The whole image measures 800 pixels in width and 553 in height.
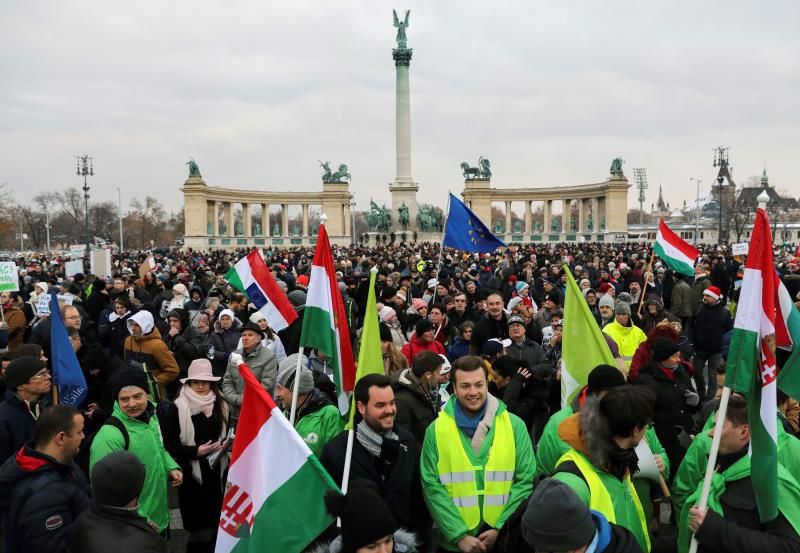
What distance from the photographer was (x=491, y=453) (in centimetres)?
411

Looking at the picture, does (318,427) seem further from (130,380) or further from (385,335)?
(385,335)

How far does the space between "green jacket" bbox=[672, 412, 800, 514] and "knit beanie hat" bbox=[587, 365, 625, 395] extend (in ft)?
2.02

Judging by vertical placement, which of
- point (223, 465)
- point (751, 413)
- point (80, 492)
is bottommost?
point (223, 465)

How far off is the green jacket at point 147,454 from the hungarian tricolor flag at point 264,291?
2.21m

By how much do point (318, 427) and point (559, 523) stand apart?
2543 mm

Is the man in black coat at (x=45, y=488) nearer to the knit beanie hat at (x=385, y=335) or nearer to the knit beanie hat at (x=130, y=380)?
the knit beanie hat at (x=130, y=380)

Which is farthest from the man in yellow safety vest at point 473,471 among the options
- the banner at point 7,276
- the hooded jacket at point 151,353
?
the banner at point 7,276

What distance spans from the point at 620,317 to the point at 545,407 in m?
2.64

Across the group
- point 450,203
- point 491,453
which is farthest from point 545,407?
point 450,203

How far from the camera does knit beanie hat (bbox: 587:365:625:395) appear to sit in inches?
156

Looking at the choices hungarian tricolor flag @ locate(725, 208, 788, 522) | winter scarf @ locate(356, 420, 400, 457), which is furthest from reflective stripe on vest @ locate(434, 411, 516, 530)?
hungarian tricolor flag @ locate(725, 208, 788, 522)

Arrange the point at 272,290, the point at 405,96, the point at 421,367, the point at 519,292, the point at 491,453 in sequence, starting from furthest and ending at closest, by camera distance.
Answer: the point at 405,96 → the point at 519,292 → the point at 272,290 → the point at 421,367 → the point at 491,453

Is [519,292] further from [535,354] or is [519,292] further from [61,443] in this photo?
[61,443]

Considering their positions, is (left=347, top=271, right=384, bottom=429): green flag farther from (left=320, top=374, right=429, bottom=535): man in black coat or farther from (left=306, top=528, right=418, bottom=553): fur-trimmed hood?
(left=306, top=528, right=418, bottom=553): fur-trimmed hood
